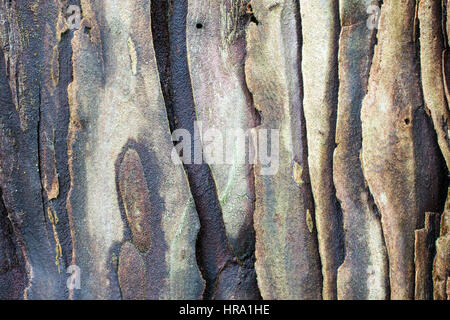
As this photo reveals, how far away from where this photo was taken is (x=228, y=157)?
1.34 feet

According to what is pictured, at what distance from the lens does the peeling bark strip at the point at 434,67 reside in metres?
0.37

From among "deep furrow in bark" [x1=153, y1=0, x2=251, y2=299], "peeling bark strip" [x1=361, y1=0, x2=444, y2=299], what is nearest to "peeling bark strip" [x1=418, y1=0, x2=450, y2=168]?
"peeling bark strip" [x1=361, y1=0, x2=444, y2=299]

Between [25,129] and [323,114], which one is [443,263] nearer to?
[323,114]

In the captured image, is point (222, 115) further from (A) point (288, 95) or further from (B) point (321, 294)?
(B) point (321, 294)

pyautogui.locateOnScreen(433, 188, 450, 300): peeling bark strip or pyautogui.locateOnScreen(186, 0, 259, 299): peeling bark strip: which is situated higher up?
pyautogui.locateOnScreen(186, 0, 259, 299): peeling bark strip

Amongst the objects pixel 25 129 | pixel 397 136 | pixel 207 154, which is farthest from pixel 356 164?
pixel 25 129

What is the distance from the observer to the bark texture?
38 cm

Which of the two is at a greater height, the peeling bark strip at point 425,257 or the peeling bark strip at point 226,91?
the peeling bark strip at point 226,91

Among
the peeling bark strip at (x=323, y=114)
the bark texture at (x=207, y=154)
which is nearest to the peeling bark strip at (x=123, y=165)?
the bark texture at (x=207, y=154)

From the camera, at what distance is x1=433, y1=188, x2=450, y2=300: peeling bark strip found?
0.37m

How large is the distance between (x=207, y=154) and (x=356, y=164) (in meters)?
0.15

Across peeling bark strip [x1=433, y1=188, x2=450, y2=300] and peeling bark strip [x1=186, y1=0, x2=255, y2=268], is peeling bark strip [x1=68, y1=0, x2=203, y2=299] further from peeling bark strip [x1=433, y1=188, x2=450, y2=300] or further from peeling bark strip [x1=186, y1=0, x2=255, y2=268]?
peeling bark strip [x1=433, y1=188, x2=450, y2=300]

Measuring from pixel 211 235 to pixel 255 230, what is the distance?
0.15 feet

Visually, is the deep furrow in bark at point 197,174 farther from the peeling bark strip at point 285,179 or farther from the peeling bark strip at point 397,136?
the peeling bark strip at point 397,136
